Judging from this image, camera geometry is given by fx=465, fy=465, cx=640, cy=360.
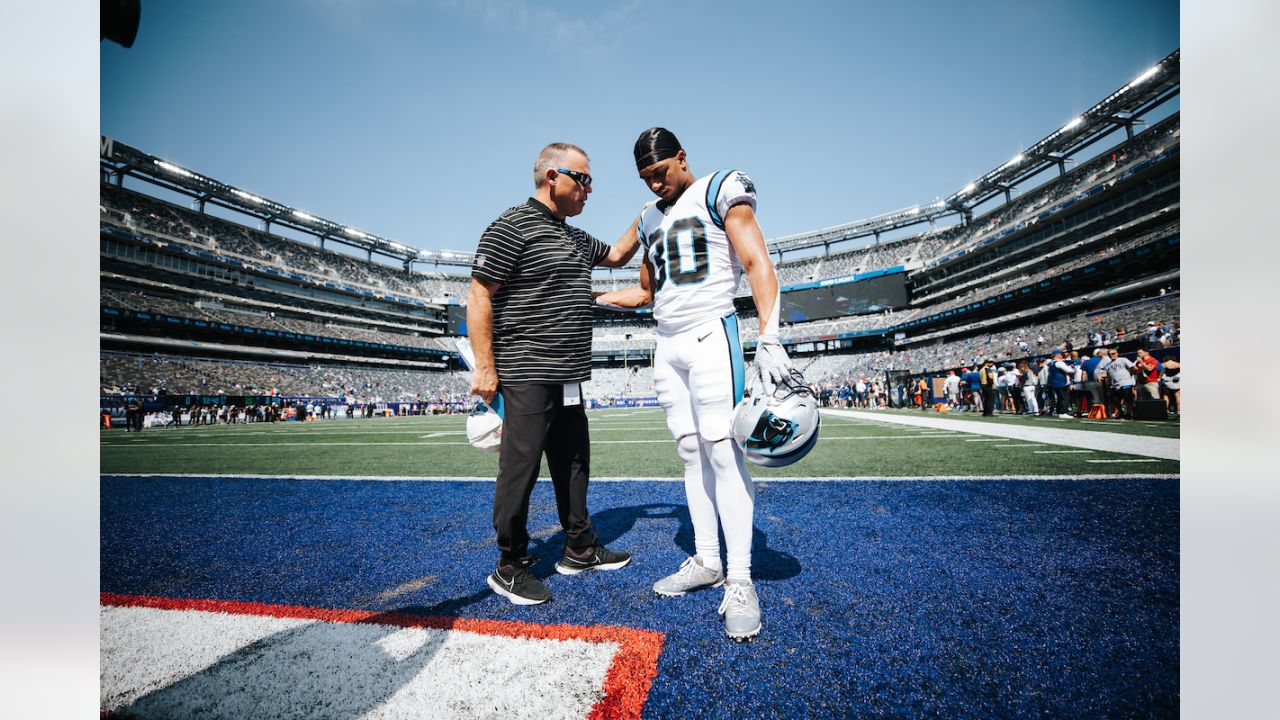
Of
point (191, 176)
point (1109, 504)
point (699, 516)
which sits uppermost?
point (191, 176)

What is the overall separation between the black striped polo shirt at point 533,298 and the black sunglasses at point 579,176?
0.25 meters

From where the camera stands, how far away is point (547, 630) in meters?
1.51

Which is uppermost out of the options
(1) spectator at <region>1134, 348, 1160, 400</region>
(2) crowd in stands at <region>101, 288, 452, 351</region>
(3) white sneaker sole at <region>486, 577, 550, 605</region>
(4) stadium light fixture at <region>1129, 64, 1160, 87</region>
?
(4) stadium light fixture at <region>1129, 64, 1160, 87</region>

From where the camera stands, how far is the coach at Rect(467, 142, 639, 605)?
2.05 meters

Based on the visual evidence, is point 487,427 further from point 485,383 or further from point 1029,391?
point 1029,391

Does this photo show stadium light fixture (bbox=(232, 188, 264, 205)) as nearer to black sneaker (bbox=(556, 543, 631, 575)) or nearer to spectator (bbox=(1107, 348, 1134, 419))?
black sneaker (bbox=(556, 543, 631, 575))

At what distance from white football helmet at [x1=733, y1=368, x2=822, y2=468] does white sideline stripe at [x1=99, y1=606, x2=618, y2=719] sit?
2.66 ft

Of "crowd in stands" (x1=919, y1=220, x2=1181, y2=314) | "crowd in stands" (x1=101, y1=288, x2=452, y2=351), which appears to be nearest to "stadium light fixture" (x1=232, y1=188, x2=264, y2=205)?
"crowd in stands" (x1=101, y1=288, x2=452, y2=351)

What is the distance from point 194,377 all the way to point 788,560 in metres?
39.5

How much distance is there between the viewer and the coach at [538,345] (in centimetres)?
205

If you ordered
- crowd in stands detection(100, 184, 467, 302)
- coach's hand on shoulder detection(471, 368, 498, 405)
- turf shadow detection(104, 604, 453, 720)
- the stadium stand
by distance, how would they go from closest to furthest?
turf shadow detection(104, 604, 453, 720)
coach's hand on shoulder detection(471, 368, 498, 405)
the stadium stand
crowd in stands detection(100, 184, 467, 302)
